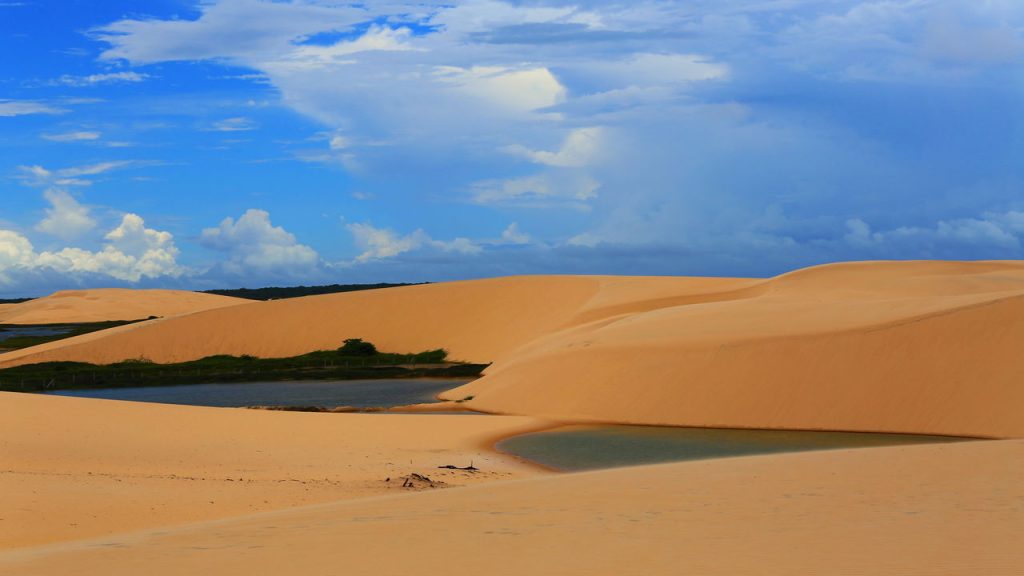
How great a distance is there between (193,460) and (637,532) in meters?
10.7

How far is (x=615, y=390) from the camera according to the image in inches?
1044

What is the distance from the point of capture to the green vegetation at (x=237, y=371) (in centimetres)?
3984

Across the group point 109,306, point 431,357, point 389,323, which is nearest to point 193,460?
point 431,357

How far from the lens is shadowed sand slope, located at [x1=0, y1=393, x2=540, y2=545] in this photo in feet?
40.3

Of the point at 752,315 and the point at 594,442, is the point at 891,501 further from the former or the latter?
the point at 752,315

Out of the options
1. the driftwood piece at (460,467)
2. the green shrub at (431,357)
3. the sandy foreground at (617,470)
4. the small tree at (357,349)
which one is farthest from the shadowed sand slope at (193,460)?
the small tree at (357,349)

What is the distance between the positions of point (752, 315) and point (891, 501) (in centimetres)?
1949

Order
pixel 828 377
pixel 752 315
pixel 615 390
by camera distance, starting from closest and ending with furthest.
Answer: pixel 828 377
pixel 615 390
pixel 752 315

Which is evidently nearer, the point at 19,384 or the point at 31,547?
the point at 31,547

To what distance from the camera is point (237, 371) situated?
4253 centimetres

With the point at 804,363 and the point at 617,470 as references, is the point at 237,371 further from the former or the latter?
the point at 617,470

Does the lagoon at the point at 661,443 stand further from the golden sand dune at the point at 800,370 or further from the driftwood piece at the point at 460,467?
the driftwood piece at the point at 460,467

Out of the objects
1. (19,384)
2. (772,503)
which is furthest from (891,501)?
(19,384)

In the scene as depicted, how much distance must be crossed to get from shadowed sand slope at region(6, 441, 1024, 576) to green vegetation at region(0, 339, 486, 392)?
28.1m
